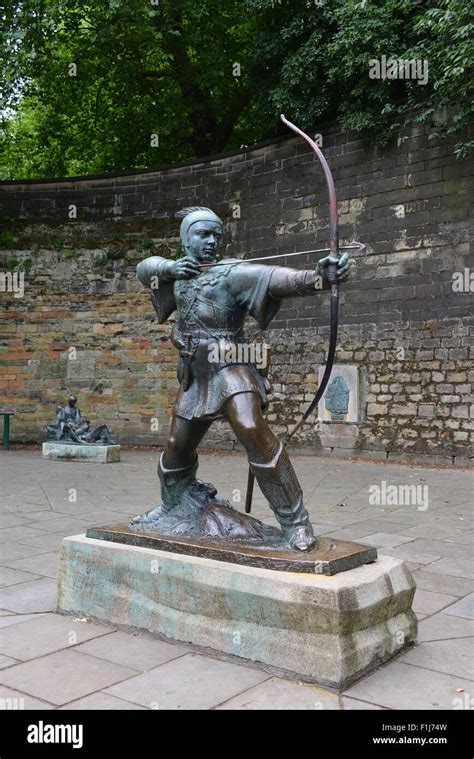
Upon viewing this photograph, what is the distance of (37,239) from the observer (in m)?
14.9

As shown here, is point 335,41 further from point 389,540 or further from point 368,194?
point 389,540

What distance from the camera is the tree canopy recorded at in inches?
416

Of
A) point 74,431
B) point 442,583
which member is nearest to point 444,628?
point 442,583

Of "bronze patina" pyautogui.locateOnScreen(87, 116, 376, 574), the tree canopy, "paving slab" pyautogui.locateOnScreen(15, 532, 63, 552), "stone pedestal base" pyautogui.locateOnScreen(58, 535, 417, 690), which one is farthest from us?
the tree canopy

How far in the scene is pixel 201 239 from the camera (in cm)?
365

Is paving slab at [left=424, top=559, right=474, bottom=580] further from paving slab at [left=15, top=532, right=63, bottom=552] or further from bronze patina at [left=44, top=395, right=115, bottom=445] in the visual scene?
bronze patina at [left=44, top=395, right=115, bottom=445]

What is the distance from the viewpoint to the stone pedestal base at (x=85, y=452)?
35.6 ft

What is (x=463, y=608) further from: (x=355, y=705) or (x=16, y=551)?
(x=16, y=551)

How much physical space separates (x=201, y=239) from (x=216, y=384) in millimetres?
806

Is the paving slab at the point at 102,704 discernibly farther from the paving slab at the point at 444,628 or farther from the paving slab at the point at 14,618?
the paving slab at the point at 444,628

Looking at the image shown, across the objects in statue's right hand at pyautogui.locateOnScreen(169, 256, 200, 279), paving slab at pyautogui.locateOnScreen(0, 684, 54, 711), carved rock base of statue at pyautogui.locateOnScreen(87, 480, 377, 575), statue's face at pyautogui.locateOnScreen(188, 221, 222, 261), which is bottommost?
paving slab at pyautogui.locateOnScreen(0, 684, 54, 711)

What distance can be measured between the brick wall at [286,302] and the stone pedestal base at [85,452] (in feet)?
8.94

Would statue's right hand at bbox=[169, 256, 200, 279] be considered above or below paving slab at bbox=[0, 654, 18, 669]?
above

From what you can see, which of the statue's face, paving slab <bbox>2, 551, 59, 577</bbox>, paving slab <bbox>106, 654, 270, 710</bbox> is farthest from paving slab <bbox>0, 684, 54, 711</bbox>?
the statue's face
